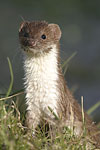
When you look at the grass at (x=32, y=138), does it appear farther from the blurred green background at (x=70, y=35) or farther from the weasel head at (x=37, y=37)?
the blurred green background at (x=70, y=35)

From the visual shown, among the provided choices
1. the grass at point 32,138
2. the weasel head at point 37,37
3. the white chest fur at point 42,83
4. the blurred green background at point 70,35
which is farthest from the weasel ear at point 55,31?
the blurred green background at point 70,35

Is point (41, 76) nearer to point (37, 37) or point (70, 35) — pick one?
point (37, 37)

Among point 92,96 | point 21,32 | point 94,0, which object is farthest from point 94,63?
point 21,32

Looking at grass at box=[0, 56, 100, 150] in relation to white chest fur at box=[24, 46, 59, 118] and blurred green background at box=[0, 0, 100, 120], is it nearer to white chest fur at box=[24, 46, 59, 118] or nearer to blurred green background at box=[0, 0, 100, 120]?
white chest fur at box=[24, 46, 59, 118]

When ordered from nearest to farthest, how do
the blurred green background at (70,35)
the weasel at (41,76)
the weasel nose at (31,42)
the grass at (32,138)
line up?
the grass at (32,138)
the weasel nose at (31,42)
the weasel at (41,76)
the blurred green background at (70,35)

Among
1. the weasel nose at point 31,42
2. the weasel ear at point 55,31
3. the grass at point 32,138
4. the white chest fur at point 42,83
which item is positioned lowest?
the grass at point 32,138

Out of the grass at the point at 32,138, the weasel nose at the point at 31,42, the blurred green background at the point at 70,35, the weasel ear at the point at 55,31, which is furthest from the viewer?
the blurred green background at the point at 70,35

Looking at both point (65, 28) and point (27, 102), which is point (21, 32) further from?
point (65, 28)

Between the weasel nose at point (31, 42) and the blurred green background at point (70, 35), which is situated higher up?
the blurred green background at point (70, 35)
